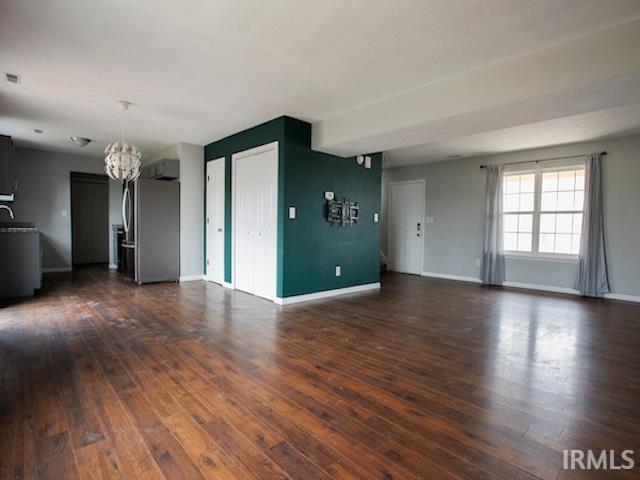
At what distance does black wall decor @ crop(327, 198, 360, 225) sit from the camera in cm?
502

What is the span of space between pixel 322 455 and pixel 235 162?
4728 millimetres

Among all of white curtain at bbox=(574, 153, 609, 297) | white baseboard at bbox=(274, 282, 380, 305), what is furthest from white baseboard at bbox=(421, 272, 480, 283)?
white baseboard at bbox=(274, 282, 380, 305)

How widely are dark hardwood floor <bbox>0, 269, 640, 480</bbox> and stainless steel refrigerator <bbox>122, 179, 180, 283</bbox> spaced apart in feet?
5.71

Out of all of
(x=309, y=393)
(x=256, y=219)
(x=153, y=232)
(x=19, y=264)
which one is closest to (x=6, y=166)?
(x=19, y=264)

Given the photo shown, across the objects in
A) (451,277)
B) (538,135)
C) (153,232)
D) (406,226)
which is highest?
(538,135)

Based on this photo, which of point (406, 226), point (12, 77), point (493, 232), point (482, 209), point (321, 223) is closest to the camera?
point (12, 77)

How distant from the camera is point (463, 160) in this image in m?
6.98

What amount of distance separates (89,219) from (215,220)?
484 cm

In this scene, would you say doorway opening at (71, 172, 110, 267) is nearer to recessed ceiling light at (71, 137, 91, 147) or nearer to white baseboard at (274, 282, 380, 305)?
recessed ceiling light at (71, 137, 91, 147)

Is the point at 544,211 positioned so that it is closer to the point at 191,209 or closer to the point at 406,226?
the point at 406,226

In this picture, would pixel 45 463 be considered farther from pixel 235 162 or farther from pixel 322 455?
pixel 235 162

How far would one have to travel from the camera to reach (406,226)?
793 centimetres

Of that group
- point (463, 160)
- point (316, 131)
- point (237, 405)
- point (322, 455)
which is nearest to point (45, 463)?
point (237, 405)

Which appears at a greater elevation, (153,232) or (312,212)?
(312,212)
